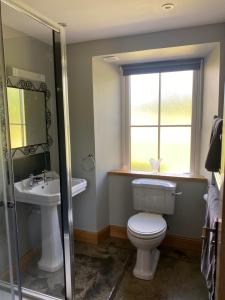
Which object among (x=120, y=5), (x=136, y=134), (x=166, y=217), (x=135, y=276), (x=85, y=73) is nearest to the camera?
(x=120, y=5)

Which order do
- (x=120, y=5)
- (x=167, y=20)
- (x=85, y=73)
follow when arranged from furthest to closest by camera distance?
(x=85, y=73) < (x=167, y=20) < (x=120, y=5)

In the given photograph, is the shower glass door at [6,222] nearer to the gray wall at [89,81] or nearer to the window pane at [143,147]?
the gray wall at [89,81]

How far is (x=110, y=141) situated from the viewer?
2.99 metres

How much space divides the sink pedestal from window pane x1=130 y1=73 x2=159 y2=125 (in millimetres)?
1500

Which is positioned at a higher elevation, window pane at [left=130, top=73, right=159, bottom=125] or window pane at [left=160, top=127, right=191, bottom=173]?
window pane at [left=130, top=73, right=159, bottom=125]

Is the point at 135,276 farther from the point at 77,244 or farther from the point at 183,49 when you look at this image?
the point at 183,49

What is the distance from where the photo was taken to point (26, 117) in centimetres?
232

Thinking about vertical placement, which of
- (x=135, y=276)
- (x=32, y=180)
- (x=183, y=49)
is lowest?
(x=135, y=276)

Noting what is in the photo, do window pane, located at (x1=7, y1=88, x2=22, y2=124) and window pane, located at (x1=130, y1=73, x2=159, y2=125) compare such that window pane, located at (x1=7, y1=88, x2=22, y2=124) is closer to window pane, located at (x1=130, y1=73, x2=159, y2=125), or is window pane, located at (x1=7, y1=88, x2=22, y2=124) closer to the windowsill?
the windowsill

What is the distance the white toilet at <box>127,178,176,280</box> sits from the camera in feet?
7.37

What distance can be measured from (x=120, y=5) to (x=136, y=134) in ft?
5.33

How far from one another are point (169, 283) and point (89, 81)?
2.09 metres

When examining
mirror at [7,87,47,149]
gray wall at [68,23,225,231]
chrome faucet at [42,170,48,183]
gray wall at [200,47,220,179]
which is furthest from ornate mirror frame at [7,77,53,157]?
gray wall at [200,47,220,179]

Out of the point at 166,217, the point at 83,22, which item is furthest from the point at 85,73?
the point at 166,217
